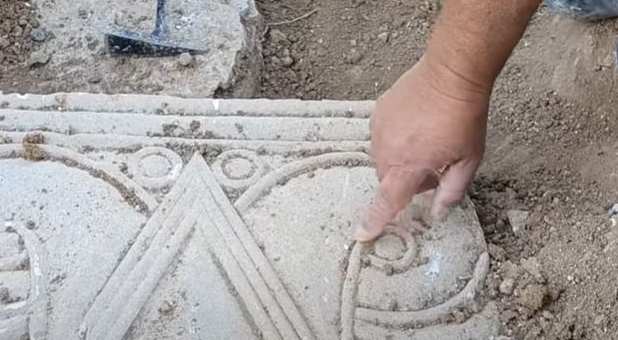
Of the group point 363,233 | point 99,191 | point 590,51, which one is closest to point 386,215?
point 363,233

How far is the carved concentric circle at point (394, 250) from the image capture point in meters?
1.71

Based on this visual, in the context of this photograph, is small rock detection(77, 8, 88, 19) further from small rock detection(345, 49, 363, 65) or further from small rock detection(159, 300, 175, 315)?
small rock detection(159, 300, 175, 315)

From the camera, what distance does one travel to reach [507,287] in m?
1.71

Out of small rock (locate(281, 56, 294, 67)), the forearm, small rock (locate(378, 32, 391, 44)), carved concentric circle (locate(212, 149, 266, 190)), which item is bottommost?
small rock (locate(281, 56, 294, 67))

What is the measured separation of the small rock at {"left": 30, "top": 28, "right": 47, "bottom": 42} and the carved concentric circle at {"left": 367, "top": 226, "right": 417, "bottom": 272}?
1.12m

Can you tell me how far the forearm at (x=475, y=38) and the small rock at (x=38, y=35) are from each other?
1.22 metres

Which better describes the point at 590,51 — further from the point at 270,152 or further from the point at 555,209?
the point at 270,152

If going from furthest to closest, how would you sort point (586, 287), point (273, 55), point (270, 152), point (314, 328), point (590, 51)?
point (273, 55)
point (590, 51)
point (270, 152)
point (586, 287)
point (314, 328)

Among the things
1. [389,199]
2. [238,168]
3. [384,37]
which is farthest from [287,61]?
[389,199]

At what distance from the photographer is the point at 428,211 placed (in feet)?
5.81

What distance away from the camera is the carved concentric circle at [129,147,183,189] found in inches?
71.6

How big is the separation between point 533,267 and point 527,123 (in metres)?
0.48

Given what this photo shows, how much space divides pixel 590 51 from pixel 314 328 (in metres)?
1.05

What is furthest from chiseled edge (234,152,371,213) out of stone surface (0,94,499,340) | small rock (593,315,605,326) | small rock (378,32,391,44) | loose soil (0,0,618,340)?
small rock (378,32,391,44)
